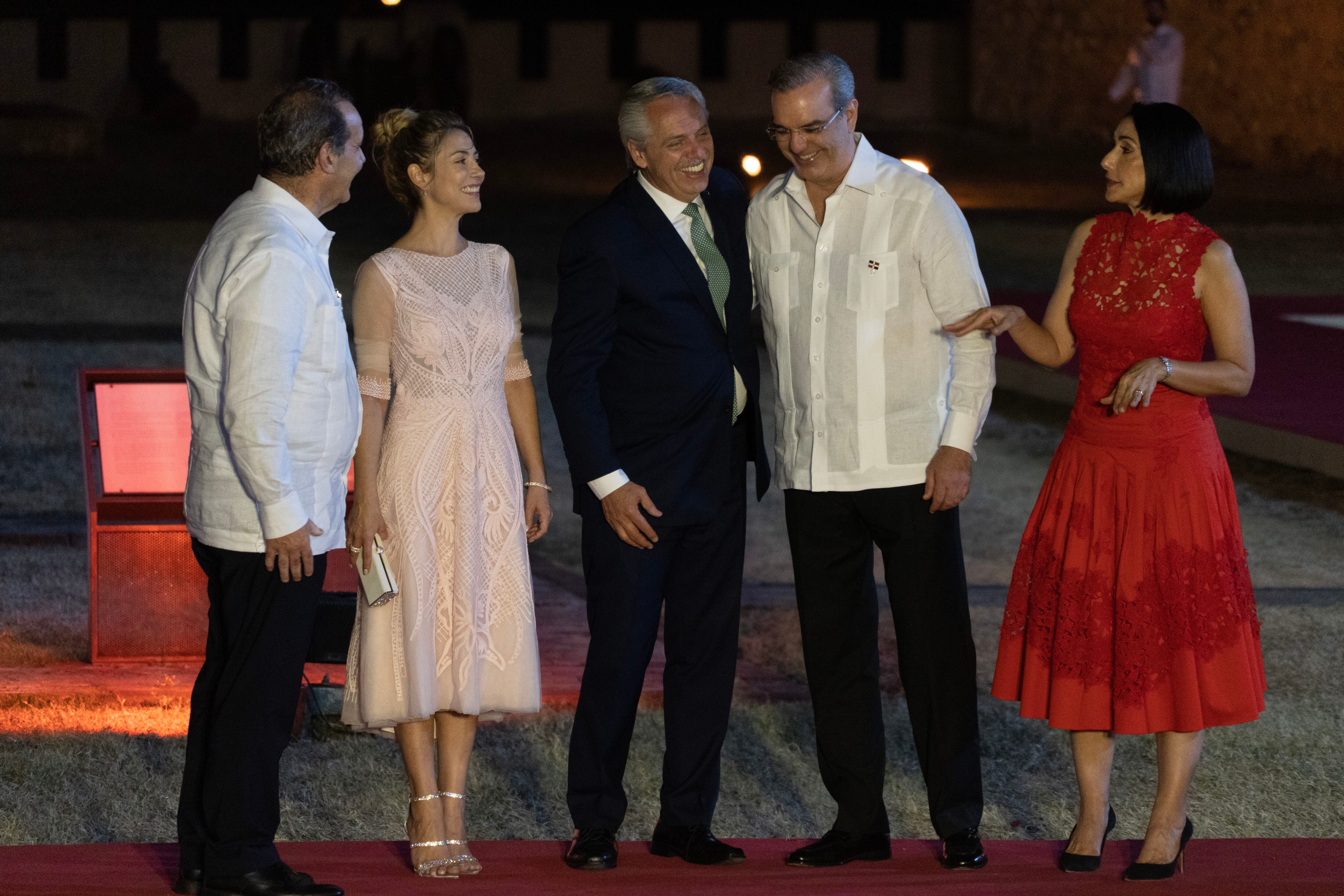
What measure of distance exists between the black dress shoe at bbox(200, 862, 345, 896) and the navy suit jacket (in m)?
0.91

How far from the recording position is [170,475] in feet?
16.8

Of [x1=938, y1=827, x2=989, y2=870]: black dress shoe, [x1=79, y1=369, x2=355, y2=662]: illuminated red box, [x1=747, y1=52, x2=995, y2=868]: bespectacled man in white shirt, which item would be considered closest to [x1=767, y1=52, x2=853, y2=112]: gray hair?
[x1=747, y1=52, x2=995, y2=868]: bespectacled man in white shirt

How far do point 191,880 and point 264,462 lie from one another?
0.83 metres

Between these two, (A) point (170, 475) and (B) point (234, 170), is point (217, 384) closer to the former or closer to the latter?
(A) point (170, 475)

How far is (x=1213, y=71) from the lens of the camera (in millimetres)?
21156

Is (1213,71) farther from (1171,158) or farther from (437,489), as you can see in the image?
(437,489)

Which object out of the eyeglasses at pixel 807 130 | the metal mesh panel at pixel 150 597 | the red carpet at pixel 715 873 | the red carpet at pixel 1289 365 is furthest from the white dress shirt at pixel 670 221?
the red carpet at pixel 1289 365

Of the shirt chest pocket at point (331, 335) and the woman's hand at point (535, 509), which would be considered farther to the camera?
the woman's hand at point (535, 509)

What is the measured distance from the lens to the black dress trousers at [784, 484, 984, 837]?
355 cm

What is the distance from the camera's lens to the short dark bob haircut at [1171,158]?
332 cm

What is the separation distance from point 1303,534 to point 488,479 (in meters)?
4.75

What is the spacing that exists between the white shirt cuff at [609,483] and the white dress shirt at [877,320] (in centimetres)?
38

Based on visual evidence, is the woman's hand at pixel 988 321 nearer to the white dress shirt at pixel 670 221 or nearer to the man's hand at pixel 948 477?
the man's hand at pixel 948 477

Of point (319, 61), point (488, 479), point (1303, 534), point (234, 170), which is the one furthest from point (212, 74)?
point (488, 479)
